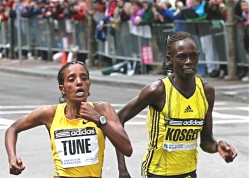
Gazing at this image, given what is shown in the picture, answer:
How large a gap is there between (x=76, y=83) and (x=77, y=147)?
1.46 ft

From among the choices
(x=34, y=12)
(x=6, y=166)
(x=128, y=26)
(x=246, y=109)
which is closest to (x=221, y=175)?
(x=6, y=166)

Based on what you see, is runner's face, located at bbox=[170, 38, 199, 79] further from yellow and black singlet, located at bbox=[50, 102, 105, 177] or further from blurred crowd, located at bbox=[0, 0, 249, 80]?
blurred crowd, located at bbox=[0, 0, 249, 80]

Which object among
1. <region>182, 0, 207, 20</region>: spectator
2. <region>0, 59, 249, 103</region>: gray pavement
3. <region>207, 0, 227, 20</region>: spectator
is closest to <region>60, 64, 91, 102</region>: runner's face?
<region>0, 59, 249, 103</region>: gray pavement

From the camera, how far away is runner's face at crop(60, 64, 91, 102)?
5.30 meters

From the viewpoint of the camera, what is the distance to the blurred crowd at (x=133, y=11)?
63.3 ft

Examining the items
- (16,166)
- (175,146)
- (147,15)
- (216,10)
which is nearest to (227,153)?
(175,146)

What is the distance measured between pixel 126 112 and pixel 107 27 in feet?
59.4

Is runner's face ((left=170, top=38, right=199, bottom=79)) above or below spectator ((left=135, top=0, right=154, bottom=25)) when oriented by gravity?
above

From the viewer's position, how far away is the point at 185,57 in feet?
18.1

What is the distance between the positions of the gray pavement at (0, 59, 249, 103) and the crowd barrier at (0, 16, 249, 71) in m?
0.54

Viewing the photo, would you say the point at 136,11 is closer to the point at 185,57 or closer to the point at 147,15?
the point at 147,15

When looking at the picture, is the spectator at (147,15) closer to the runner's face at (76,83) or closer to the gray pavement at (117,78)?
the gray pavement at (117,78)

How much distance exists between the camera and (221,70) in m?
20.1

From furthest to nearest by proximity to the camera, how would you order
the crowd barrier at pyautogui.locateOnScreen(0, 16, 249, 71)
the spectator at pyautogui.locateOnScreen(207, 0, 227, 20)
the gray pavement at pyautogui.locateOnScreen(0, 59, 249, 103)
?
1. the crowd barrier at pyautogui.locateOnScreen(0, 16, 249, 71)
2. the spectator at pyautogui.locateOnScreen(207, 0, 227, 20)
3. the gray pavement at pyautogui.locateOnScreen(0, 59, 249, 103)
